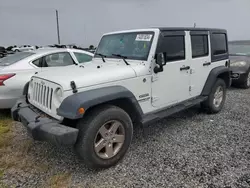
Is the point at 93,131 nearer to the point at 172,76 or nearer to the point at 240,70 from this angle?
the point at 172,76

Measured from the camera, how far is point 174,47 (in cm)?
386

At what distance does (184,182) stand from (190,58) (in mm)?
2375

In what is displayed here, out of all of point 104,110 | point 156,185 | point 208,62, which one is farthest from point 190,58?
point 156,185

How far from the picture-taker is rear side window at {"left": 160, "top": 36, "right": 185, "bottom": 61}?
145 inches

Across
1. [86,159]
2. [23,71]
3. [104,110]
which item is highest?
[23,71]

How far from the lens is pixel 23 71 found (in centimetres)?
471

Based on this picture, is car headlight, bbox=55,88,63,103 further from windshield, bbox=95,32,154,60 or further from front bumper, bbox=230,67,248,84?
front bumper, bbox=230,67,248,84

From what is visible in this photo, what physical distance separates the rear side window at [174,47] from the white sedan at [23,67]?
1.69m

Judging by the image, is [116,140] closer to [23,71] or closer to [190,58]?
[190,58]

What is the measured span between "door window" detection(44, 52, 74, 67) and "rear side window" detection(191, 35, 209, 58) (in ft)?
9.80

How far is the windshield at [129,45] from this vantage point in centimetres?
354

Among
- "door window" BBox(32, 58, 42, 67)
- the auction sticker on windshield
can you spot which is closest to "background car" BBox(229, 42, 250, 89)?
the auction sticker on windshield

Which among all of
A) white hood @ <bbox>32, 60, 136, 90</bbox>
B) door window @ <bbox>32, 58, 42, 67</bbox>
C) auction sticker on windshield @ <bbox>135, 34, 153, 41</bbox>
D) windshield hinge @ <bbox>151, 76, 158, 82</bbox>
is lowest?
windshield hinge @ <bbox>151, 76, 158, 82</bbox>

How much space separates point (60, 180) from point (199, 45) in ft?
11.5
